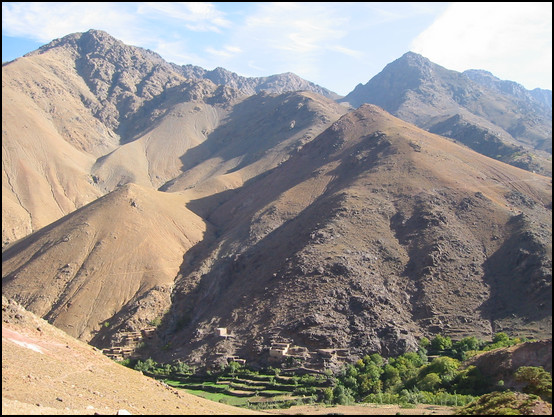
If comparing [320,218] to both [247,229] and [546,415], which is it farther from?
[546,415]

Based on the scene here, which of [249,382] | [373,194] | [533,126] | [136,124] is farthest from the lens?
[136,124]

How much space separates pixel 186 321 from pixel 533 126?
149142 mm

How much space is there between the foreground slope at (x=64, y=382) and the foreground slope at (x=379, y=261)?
2288cm

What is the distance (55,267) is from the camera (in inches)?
2712

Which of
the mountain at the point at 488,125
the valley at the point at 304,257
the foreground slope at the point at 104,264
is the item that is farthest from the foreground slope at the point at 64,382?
the mountain at the point at 488,125

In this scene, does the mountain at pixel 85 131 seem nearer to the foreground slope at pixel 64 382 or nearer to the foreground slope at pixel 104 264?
the foreground slope at pixel 104 264

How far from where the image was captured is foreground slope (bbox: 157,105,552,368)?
156ft

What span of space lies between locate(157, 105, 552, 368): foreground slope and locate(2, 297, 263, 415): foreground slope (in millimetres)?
22878

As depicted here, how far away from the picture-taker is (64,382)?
71.5 feet

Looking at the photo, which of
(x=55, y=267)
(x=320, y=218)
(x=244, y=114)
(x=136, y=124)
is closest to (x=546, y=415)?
(x=320, y=218)

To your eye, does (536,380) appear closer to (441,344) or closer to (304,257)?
(441,344)

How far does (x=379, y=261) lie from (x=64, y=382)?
39237 millimetres

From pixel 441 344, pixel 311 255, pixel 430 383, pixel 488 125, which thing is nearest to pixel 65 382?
pixel 430 383

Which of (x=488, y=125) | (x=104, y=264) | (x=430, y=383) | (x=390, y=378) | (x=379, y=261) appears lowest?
(x=390, y=378)
